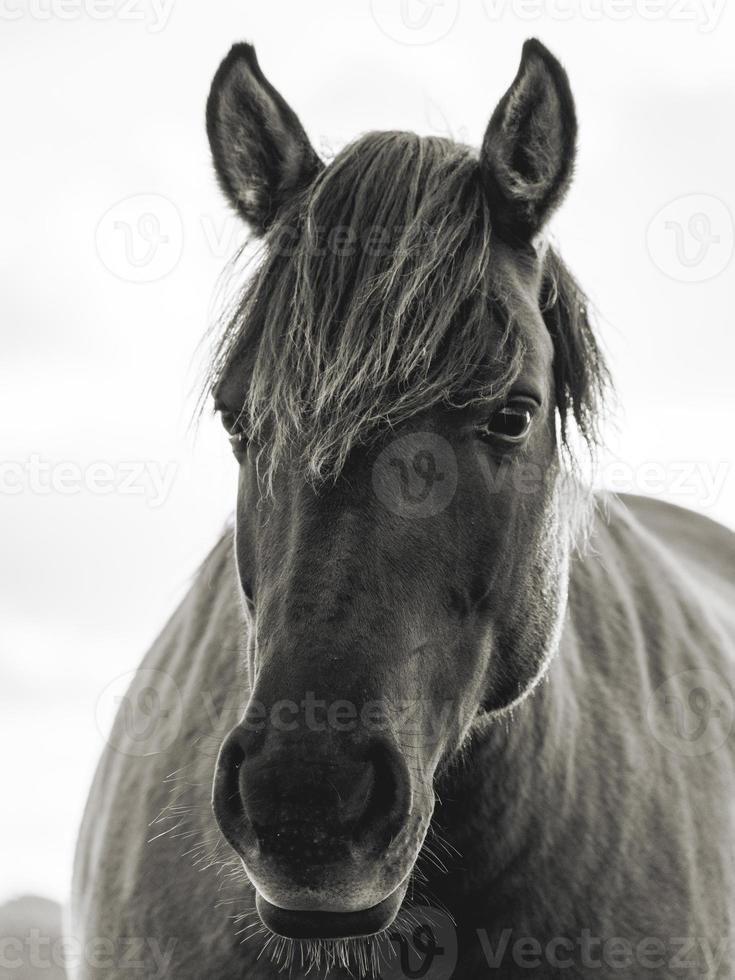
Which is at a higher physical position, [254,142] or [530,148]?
[530,148]

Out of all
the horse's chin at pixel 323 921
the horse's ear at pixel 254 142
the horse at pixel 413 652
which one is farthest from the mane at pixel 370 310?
the horse's chin at pixel 323 921

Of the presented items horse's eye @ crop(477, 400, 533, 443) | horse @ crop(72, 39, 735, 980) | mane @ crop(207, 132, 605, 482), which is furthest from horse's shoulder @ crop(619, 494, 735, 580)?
horse's eye @ crop(477, 400, 533, 443)

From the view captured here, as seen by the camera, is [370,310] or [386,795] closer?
[386,795]

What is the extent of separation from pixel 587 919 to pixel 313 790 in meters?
1.27

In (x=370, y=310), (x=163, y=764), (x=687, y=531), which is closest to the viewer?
(x=370, y=310)

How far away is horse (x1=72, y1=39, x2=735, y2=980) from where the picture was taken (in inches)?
89.6

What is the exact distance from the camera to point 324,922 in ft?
7.24

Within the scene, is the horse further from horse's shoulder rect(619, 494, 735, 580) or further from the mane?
horse's shoulder rect(619, 494, 735, 580)

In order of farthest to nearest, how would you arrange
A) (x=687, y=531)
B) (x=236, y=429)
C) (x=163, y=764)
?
(x=687, y=531)
(x=163, y=764)
(x=236, y=429)

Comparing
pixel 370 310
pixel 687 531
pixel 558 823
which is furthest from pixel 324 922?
pixel 687 531

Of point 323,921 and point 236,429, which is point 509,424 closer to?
point 236,429

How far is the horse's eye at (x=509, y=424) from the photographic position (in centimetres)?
270

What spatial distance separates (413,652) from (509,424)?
636mm

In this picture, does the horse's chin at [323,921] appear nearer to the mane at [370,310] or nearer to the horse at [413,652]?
the horse at [413,652]
